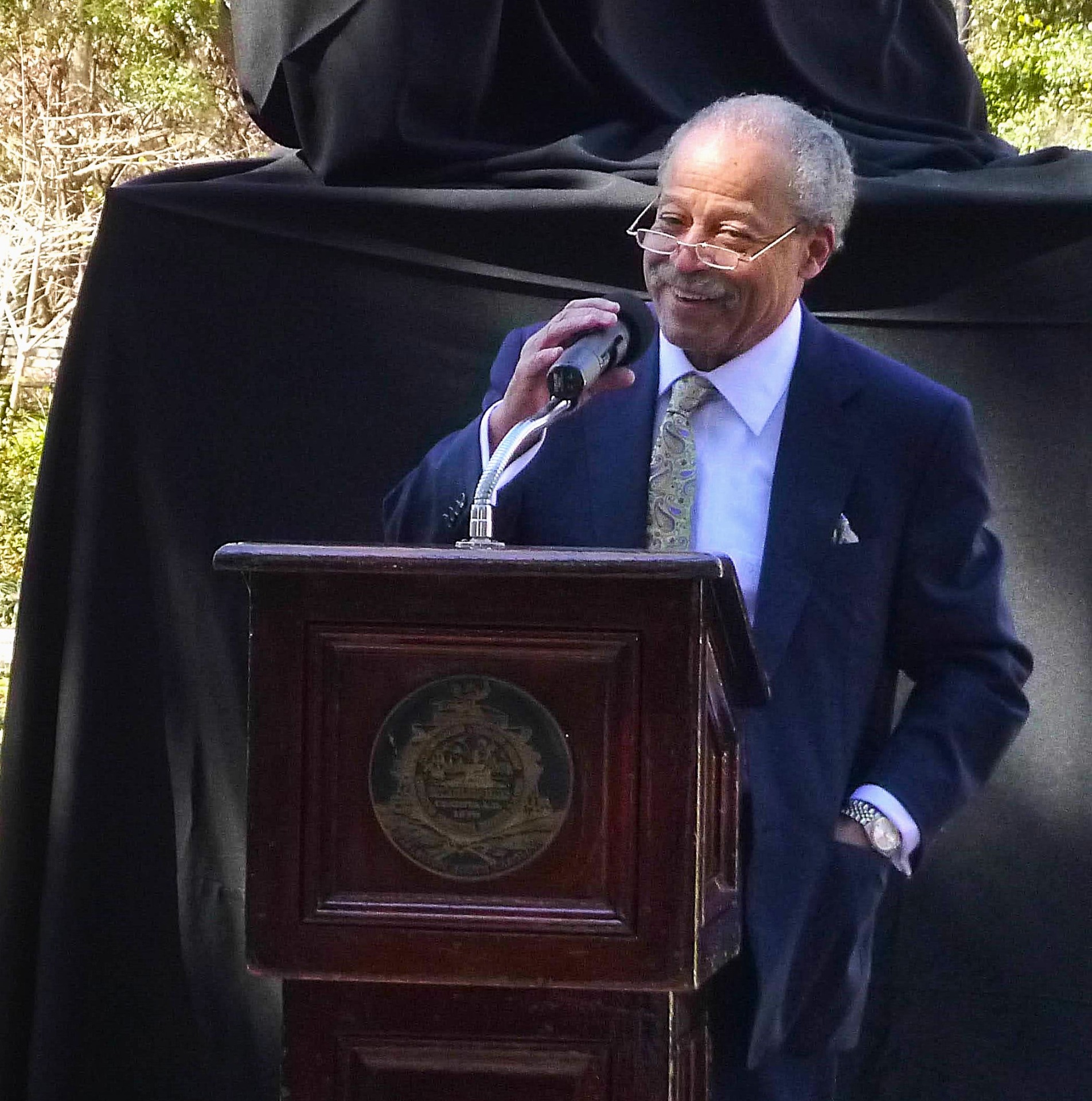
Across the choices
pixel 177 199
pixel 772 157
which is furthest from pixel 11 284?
pixel 772 157

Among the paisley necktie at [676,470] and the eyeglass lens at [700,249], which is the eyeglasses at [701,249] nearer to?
the eyeglass lens at [700,249]

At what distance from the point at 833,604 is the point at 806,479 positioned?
17 centimetres

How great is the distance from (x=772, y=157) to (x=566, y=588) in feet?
3.17

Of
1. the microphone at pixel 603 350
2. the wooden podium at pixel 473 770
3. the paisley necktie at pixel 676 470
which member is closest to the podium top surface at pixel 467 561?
the wooden podium at pixel 473 770

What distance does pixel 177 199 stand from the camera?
10.1 ft

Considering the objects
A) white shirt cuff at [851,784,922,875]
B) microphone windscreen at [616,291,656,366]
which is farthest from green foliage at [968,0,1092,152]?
microphone windscreen at [616,291,656,366]

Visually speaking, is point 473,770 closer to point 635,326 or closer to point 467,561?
point 467,561

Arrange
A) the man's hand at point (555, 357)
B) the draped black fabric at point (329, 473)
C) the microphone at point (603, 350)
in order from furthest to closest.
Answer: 1. the draped black fabric at point (329, 473)
2. the man's hand at point (555, 357)
3. the microphone at point (603, 350)

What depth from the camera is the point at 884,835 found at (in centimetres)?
236

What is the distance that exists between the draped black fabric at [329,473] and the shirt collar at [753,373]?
55 cm

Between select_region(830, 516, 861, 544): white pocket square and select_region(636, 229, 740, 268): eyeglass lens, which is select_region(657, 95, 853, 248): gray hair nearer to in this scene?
select_region(636, 229, 740, 268): eyeglass lens

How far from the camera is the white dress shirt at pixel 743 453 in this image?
236 cm

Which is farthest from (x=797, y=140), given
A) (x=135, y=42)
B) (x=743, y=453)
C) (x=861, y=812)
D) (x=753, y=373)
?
(x=135, y=42)

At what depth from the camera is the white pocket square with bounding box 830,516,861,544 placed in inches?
94.9
